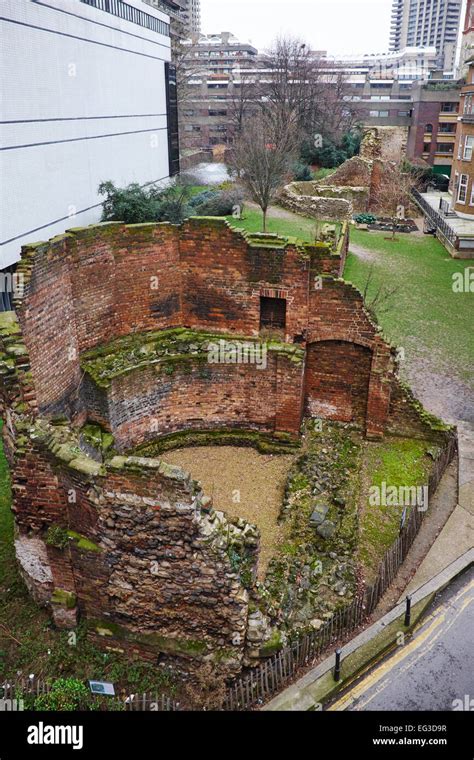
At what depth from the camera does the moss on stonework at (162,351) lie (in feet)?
42.7

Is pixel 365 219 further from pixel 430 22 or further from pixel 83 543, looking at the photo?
pixel 430 22

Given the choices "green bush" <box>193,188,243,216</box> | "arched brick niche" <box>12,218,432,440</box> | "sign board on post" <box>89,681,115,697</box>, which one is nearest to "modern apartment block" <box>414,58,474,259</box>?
"green bush" <box>193,188,243,216</box>

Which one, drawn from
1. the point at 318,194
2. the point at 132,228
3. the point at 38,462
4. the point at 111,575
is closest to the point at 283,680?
the point at 111,575

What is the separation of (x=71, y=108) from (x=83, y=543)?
22.6 metres

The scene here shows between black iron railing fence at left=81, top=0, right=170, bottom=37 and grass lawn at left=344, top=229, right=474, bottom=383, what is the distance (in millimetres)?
18018

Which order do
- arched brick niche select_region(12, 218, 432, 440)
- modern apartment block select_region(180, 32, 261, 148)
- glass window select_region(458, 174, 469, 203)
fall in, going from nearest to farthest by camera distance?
arched brick niche select_region(12, 218, 432, 440)
glass window select_region(458, 174, 469, 203)
modern apartment block select_region(180, 32, 261, 148)

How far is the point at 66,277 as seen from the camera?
12305mm

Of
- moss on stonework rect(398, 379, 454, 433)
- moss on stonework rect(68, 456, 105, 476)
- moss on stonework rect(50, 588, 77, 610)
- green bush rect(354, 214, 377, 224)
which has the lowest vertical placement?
moss on stonework rect(50, 588, 77, 610)

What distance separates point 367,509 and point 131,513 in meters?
5.94

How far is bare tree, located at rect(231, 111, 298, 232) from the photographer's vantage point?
33.8 metres

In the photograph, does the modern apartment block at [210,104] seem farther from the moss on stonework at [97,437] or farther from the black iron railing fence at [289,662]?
the black iron railing fence at [289,662]

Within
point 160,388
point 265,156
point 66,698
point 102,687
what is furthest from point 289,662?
point 265,156

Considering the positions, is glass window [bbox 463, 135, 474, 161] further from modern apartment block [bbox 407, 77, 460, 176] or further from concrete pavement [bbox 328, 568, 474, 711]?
concrete pavement [bbox 328, 568, 474, 711]

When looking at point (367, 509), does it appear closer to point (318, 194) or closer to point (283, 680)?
point (283, 680)
